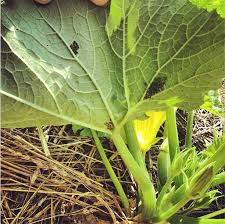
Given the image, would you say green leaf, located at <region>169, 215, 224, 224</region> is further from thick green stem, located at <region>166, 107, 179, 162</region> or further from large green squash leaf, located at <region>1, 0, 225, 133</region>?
large green squash leaf, located at <region>1, 0, 225, 133</region>

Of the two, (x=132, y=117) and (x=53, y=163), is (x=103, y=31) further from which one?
(x=53, y=163)

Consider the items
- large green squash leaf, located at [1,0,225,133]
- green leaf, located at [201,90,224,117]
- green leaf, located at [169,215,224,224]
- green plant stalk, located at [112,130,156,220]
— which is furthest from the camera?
green leaf, located at [201,90,224,117]

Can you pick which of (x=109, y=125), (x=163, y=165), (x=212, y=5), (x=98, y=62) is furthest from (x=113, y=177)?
(x=212, y=5)

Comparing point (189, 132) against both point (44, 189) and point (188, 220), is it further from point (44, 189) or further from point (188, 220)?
point (44, 189)

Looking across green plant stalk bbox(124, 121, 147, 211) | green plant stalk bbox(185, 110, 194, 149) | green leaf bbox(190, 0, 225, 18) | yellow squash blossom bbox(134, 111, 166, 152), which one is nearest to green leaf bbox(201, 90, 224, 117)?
green plant stalk bbox(185, 110, 194, 149)

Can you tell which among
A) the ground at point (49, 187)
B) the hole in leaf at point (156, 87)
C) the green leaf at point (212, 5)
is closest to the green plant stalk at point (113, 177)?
the ground at point (49, 187)

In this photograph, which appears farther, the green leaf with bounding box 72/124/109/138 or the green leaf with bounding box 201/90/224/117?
the green leaf with bounding box 201/90/224/117
